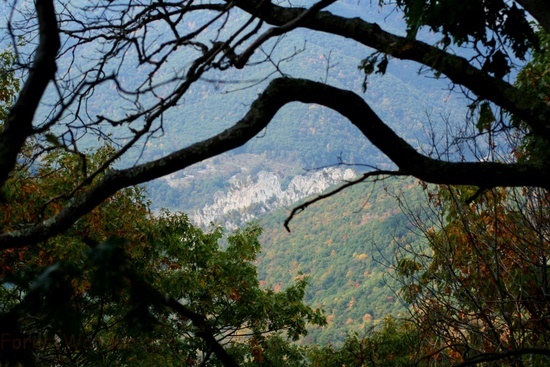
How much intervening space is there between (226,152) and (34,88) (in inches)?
89.6

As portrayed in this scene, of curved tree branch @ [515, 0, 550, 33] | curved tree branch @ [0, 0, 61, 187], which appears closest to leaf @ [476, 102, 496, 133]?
curved tree branch @ [515, 0, 550, 33]

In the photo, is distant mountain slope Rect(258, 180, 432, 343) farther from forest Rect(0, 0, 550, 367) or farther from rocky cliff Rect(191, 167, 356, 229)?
rocky cliff Rect(191, 167, 356, 229)

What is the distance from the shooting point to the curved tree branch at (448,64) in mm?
2030

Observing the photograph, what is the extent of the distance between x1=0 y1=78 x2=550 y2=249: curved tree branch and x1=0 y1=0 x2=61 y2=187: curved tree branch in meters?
0.64

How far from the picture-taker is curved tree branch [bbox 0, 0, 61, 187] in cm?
119

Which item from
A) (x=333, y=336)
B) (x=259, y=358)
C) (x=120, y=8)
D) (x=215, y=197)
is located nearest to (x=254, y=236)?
(x=259, y=358)

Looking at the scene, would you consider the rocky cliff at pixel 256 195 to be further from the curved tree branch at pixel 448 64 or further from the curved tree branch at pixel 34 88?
the curved tree branch at pixel 34 88

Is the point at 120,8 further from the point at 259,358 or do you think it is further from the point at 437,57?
the point at 259,358

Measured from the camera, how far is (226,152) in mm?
3463

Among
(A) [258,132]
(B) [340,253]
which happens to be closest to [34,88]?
(A) [258,132]

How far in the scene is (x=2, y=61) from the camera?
699 cm

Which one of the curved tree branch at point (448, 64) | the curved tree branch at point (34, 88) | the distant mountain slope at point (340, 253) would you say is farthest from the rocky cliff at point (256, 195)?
the curved tree branch at point (34, 88)

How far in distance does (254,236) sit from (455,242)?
4332 mm

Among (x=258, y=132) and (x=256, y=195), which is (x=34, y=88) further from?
(x=256, y=195)
